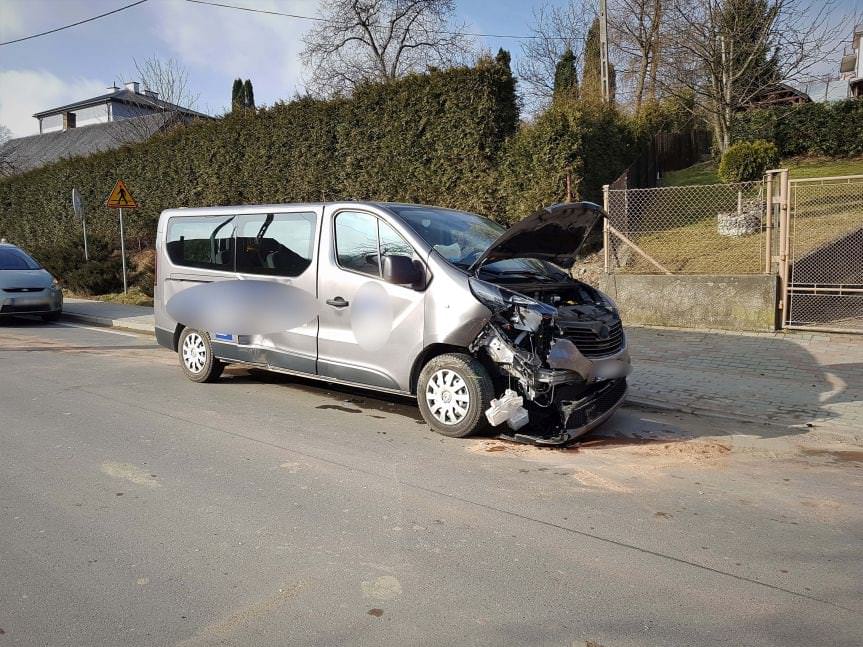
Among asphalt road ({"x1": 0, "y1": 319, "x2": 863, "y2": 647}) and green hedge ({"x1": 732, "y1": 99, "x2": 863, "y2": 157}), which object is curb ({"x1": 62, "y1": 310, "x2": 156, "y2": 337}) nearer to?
asphalt road ({"x1": 0, "y1": 319, "x2": 863, "y2": 647})

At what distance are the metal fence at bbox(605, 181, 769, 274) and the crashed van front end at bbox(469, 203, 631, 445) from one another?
528 cm

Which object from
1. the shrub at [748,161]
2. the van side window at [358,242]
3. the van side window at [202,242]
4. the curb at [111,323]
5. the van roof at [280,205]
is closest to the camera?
the van side window at [358,242]

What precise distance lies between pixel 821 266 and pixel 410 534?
33.1ft

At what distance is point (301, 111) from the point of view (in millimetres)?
16625

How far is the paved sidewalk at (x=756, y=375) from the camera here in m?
6.44

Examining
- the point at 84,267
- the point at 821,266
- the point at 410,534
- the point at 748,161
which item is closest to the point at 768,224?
the point at 821,266

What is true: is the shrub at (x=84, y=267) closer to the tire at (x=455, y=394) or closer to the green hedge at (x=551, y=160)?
the green hedge at (x=551, y=160)

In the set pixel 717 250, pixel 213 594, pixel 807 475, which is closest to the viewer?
pixel 213 594

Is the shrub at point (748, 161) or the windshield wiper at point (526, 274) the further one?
the shrub at point (748, 161)

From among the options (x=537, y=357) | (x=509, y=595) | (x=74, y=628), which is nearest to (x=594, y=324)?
(x=537, y=357)

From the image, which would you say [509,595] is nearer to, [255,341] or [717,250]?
[255,341]

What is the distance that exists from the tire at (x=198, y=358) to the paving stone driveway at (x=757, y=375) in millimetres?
4593

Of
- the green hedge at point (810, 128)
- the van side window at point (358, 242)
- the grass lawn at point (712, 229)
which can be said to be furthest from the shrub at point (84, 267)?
the green hedge at point (810, 128)

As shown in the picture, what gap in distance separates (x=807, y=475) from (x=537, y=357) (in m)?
2.10
